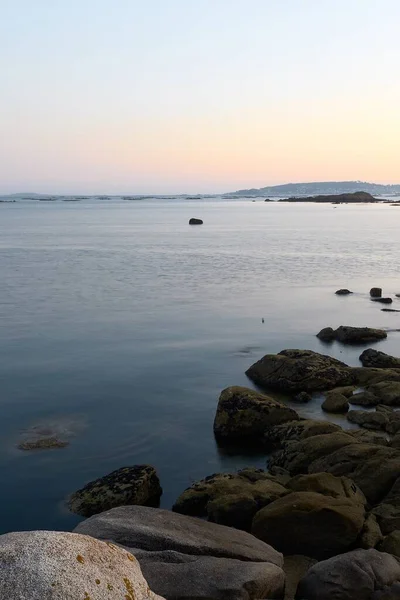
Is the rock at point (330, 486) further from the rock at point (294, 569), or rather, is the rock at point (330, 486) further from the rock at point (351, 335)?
the rock at point (351, 335)

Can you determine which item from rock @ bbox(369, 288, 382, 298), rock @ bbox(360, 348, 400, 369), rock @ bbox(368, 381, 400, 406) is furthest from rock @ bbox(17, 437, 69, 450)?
rock @ bbox(369, 288, 382, 298)

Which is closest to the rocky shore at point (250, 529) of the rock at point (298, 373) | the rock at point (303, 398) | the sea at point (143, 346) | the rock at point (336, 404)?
the rock at point (336, 404)

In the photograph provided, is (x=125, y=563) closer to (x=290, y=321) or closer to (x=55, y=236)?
(x=290, y=321)

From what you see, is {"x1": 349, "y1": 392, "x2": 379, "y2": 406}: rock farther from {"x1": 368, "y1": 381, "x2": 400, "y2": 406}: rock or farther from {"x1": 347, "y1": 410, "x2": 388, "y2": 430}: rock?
{"x1": 347, "y1": 410, "x2": 388, "y2": 430}: rock

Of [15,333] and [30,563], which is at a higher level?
[30,563]

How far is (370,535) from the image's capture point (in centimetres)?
1184

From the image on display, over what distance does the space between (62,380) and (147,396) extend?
11.3ft

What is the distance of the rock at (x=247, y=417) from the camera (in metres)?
19.0

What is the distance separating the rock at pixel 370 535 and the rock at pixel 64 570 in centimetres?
680

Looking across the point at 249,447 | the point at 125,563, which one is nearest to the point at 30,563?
the point at 125,563

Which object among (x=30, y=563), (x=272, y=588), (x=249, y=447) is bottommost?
(x=249, y=447)

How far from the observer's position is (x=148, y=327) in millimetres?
32688

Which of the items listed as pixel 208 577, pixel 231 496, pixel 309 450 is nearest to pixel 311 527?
pixel 231 496

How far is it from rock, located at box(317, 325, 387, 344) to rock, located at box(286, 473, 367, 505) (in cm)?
1721
